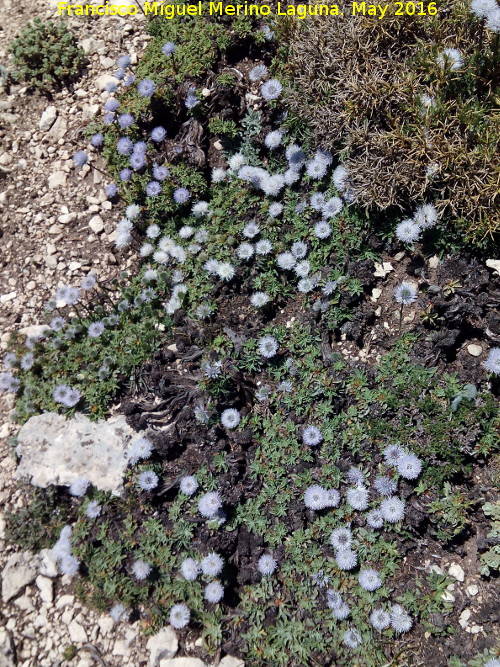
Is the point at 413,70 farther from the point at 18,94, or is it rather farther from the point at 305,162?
the point at 18,94

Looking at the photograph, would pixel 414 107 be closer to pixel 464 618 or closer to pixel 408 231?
pixel 408 231

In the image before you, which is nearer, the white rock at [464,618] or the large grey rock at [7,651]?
the white rock at [464,618]

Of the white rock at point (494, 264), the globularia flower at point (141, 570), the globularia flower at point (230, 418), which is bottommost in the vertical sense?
the globularia flower at point (141, 570)

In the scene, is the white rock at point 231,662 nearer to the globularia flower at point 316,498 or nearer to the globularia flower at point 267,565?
the globularia flower at point 267,565

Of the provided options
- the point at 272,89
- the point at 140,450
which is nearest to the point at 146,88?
the point at 272,89

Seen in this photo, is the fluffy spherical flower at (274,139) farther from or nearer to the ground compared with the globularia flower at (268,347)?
farther from the ground

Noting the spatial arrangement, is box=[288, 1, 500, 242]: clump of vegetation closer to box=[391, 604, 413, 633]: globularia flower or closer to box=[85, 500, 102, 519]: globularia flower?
box=[391, 604, 413, 633]: globularia flower

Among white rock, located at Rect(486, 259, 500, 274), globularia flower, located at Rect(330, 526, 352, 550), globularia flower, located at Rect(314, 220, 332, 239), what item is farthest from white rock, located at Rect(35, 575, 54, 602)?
white rock, located at Rect(486, 259, 500, 274)

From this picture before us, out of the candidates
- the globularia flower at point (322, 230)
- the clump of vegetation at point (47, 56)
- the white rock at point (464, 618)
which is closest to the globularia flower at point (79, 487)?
the globularia flower at point (322, 230)
